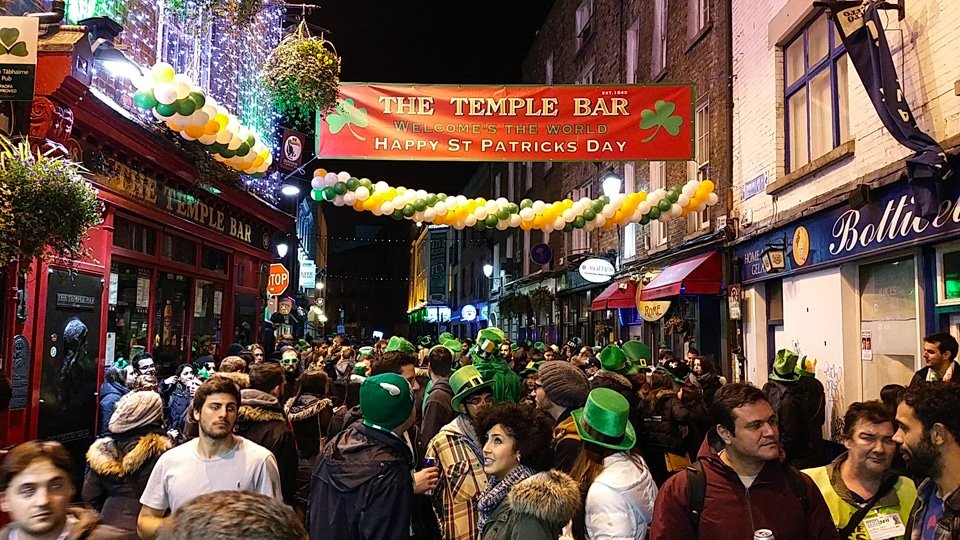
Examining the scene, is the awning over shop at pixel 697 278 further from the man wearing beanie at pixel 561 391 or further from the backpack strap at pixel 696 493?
the backpack strap at pixel 696 493

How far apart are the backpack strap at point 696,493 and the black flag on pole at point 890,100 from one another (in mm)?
5422

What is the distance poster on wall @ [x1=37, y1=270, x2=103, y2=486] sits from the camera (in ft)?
30.8

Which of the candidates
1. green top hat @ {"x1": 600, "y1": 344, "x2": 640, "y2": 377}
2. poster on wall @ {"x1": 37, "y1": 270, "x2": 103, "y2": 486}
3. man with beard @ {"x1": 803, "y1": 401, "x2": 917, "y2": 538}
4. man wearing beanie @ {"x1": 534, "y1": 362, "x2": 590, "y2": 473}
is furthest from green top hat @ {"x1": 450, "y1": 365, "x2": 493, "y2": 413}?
poster on wall @ {"x1": 37, "y1": 270, "x2": 103, "y2": 486}

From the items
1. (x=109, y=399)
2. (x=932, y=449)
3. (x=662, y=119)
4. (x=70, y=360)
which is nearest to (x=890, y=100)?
(x=662, y=119)

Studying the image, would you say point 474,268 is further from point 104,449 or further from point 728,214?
point 104,449

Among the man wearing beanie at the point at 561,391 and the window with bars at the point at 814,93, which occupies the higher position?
the window with bars at the point at 814,93

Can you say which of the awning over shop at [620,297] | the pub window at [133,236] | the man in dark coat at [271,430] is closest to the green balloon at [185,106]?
the pub window at [133,236]

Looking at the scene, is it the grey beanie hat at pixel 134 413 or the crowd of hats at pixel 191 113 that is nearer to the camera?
the grey beanie hat at pixel 134 413

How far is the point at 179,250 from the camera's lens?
13984mm

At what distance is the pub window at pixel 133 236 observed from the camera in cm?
1135

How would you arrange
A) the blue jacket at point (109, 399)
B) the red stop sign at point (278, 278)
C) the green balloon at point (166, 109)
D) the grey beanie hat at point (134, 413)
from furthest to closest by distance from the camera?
the red stop sign at point (278, 278), the green balloon at point (166, 109), the blue jacket at point (109, 399), the grey beanie hat at point (134, 413)

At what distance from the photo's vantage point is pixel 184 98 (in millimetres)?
9516

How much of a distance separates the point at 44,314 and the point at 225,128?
3344 millimetres

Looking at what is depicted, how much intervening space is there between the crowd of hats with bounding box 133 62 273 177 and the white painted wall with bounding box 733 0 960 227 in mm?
8003
